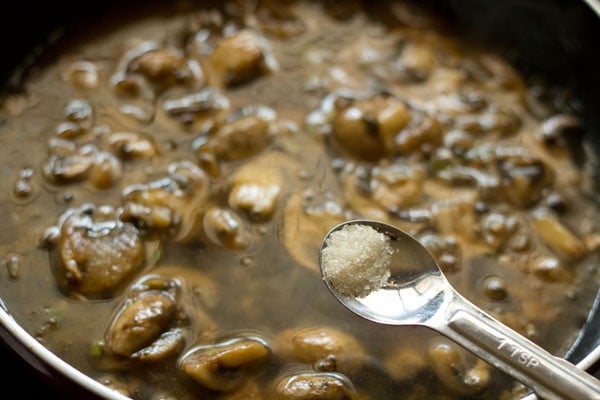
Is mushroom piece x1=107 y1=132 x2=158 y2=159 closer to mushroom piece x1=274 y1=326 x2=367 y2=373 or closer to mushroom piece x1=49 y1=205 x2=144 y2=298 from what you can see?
mushroom piece x1=49 y1=205 x2=144 y2=298

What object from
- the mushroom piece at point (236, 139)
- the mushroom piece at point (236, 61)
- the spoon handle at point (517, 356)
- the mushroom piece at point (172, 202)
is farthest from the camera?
the mushroom piece at point (236, 61)

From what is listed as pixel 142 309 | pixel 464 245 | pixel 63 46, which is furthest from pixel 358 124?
pixel 63 46

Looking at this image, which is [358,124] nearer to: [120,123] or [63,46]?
[120,123]

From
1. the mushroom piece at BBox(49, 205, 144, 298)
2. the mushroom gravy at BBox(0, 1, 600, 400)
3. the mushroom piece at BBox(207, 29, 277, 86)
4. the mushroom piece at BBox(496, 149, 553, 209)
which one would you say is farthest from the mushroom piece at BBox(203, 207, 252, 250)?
the mushroom piece at BBox(496, 149, 553, 209)

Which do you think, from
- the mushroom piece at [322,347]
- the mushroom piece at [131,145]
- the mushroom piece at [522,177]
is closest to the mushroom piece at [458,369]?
the mushroom piece at [322,347]

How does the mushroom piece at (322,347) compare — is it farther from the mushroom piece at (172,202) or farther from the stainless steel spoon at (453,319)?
the mushroom piece at (172,202)

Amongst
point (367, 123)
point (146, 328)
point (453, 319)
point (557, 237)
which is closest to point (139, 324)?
point (146, 328)

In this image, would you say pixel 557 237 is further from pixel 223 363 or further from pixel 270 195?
pixel 223 363
